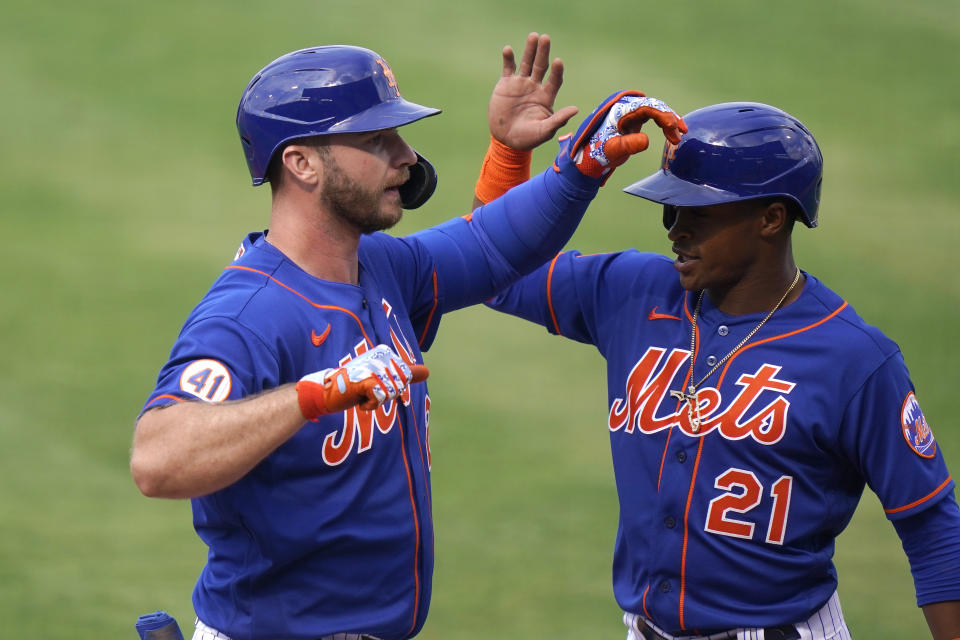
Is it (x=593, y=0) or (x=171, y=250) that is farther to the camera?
(x=593, y=0)

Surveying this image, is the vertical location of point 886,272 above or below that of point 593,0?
below

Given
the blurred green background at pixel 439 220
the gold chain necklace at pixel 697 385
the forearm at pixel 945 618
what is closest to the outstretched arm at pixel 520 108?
the gold chain necklace at pixel 697 385

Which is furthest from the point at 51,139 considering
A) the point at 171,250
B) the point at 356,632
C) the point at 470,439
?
the point at 356,632

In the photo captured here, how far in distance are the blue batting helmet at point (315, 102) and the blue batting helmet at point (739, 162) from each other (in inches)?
27.8

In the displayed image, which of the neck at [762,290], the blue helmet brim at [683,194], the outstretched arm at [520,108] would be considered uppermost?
the outstretched arm at [520,108]

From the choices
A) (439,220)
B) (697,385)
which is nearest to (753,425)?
(697,385)

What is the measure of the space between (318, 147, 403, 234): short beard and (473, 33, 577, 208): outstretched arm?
73 cm

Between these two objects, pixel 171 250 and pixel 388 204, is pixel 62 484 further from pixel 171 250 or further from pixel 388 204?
pixel 388 204

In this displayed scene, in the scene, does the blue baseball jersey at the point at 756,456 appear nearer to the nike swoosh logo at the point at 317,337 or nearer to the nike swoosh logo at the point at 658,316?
the nike swoosh logo at the point at 658,316

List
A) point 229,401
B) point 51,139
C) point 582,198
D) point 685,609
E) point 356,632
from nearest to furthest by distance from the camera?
point 229,401, point 356,632, point 685,609, point 582,198, point 51,139

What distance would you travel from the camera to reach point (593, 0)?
916cm

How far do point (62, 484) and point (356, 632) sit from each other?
11.3 ft

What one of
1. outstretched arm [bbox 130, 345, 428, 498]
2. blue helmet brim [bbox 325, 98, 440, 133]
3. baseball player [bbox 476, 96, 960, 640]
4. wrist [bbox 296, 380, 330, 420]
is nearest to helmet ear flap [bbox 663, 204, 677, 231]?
baseball player [bbox 476, 96, 960, 640]

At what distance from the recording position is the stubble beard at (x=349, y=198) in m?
3.07
